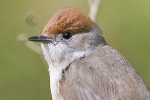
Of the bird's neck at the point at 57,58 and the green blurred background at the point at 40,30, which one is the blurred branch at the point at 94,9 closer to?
the bird's neck at the point at 57,58

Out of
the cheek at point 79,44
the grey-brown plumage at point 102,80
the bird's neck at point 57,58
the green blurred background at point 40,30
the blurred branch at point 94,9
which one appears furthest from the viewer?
the green blurred background at point 40,30

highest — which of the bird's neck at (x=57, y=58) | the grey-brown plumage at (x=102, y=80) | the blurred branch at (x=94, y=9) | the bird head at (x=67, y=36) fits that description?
the blurred branch at (x=94, y=9)

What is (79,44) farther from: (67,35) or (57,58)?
(57,58)

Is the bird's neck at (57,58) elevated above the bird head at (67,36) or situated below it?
below

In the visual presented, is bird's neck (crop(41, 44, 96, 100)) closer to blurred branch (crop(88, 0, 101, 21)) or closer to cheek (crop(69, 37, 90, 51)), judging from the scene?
cheek (crop(69, 37, 90, 51))

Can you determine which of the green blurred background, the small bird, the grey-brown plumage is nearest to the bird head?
the small bird

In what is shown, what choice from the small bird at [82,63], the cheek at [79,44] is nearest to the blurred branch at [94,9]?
the small bird at [82,63]
